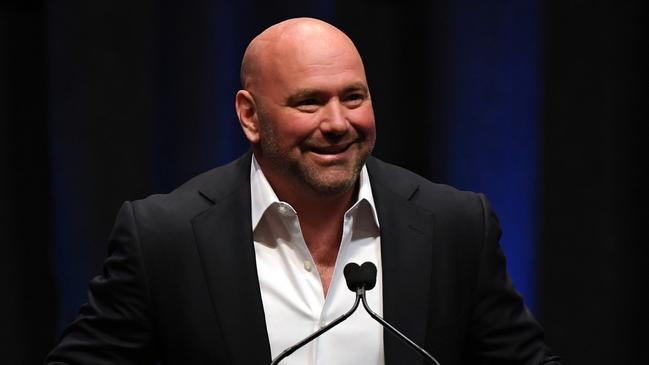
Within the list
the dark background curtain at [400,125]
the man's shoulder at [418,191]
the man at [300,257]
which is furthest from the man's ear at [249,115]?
the dark background curtain at [400,125]

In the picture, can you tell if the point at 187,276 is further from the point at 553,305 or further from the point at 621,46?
the point at 621,46

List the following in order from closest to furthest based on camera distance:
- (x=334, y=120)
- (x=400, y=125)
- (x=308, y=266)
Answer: (x=334, y=120) → (x=308, y=266) → (x=400, y=125)

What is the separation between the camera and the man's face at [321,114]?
1.76 metres

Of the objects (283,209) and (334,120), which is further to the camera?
(283,209)

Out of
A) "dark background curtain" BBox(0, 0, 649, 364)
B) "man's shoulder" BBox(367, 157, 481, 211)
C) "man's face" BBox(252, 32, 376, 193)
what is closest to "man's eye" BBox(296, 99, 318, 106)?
"man's face" BBox(252, 32, 376, 193)

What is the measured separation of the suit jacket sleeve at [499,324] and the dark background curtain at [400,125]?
842 millimetres

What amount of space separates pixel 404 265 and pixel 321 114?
0.30 metres

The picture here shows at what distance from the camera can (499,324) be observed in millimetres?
1833

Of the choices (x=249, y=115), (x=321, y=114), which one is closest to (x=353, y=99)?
(x=321, y=114)

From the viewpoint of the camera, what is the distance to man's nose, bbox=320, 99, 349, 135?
174 centimetres

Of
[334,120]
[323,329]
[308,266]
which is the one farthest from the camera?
[308,266]

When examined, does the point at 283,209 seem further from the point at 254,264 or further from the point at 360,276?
the point at 360,276

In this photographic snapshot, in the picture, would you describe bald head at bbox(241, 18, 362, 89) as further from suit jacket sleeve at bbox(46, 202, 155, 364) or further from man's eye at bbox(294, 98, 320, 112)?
suit jacket sleeve at bbox(46, 202, 155, 364)

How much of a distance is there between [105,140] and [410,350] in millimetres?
1125
